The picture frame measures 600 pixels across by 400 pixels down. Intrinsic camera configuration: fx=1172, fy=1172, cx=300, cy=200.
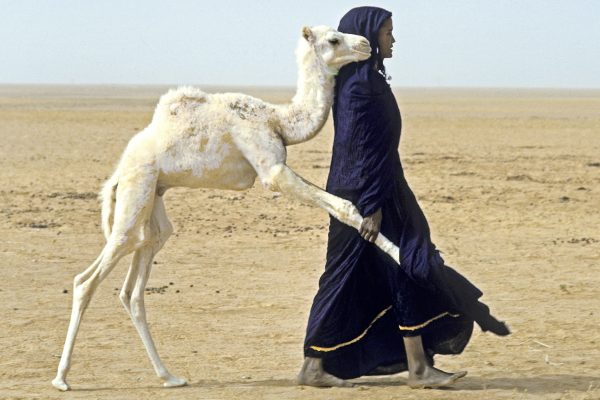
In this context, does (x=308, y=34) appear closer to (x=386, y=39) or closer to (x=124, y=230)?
(x=386, y=39)

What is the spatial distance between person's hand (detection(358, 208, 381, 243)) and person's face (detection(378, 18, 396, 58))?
33.6 inches

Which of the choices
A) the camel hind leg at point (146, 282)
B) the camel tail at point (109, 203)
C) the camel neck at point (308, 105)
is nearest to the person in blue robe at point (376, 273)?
the camel neck at point (308, 105)

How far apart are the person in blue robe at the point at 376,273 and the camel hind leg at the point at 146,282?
78 centimetres

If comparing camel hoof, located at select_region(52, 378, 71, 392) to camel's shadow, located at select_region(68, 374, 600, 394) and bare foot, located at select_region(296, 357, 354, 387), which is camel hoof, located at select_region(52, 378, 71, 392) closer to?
camel's shadow, located at select_region(68, 374, 600, 394)

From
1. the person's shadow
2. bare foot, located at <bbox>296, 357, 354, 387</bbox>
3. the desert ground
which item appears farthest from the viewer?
the desert ground

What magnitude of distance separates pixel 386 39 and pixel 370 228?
3.22 feet

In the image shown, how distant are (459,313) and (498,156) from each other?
54.4ft

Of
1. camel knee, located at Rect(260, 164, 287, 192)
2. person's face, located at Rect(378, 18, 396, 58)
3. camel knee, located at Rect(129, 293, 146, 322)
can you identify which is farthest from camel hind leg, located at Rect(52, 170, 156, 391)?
person's face, located at Rect(378, 18, 396, 58)

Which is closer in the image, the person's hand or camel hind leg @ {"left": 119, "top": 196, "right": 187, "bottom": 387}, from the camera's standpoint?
the person's hand

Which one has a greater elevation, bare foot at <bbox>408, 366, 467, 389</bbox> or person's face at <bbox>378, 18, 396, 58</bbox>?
person's face at <bbox>378, 18, 396, 58</bbox>

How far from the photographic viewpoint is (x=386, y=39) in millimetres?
6043

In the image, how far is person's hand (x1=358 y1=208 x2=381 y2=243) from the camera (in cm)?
595

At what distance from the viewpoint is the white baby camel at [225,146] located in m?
5.92

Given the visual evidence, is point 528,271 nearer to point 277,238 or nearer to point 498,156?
point 277,238
